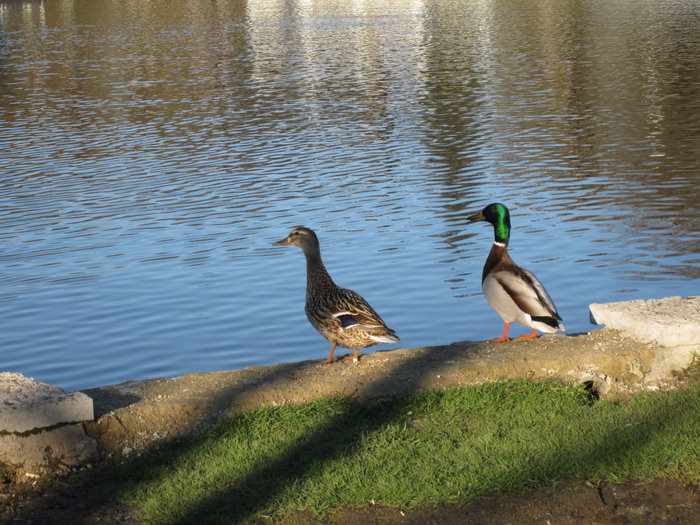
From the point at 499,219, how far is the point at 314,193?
830cm

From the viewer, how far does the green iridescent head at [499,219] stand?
7133 millimetres

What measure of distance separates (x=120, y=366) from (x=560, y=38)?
3468cm

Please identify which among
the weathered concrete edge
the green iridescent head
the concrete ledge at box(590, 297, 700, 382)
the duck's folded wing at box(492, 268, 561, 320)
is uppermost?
the green iridescent head

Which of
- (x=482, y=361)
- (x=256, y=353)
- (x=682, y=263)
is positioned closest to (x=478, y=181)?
(x=682, y=263)

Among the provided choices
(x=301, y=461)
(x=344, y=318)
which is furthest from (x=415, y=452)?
(x=344, y=318)

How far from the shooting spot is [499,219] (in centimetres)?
724

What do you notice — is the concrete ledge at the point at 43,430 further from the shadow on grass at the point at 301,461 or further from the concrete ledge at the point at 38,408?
the shadow on grass at the point at 301,461

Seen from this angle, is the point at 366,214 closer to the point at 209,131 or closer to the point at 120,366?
the point at 120,366

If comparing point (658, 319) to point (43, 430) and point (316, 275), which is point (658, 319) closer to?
point (316, 275)

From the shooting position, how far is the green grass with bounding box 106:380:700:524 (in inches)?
182

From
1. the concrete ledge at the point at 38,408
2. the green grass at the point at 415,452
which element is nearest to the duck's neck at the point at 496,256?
the green grass at the point at 415,452

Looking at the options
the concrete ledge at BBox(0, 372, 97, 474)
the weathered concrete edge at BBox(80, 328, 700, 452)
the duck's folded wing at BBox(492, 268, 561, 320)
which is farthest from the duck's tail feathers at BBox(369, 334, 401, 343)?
the concrete ledge at BBox(0, 372, 97, 474)

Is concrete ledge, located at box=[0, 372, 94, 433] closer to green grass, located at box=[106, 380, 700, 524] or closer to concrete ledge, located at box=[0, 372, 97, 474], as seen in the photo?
concrete ledge, located at box=[0, 372, 97, 474]

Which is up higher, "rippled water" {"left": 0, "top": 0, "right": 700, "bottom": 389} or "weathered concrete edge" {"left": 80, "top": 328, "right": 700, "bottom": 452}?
"weathered concrete edge" {"left": 80, "top": 328, "right": 700, "bottom": 452}
